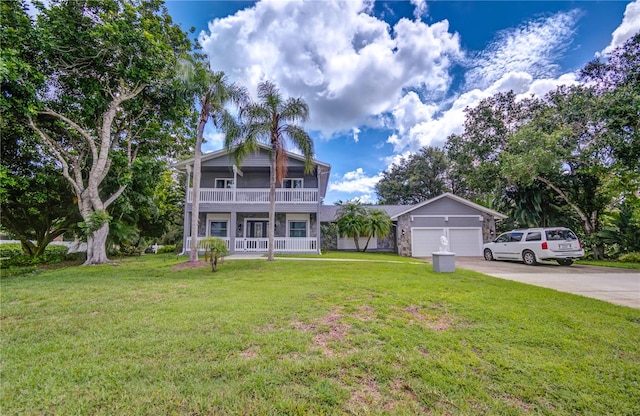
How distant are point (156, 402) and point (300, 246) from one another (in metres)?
13.8

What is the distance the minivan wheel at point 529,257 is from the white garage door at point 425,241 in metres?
4.93

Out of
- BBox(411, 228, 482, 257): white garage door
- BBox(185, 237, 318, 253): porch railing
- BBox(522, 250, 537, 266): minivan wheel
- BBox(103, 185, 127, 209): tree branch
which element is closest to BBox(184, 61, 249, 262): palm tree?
BBox(103, 185, 127, 209): tree branch

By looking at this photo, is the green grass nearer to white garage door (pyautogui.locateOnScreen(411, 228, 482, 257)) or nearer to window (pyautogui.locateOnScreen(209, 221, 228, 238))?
white garage door (pyautogui.locateOnScreen(411, 228, 482, 257))

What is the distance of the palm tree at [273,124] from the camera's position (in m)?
11.4

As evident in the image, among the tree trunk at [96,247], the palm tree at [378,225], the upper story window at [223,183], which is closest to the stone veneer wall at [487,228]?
the palm tree at [378,225]

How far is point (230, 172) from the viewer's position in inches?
680

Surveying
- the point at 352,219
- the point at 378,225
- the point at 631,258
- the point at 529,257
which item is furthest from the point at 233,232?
the point at 631,258

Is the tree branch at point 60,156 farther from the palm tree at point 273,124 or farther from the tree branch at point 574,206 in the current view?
the tree branch at point 574,206

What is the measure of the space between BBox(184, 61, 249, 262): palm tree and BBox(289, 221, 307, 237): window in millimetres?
7000

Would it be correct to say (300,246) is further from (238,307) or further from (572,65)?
(572,65)

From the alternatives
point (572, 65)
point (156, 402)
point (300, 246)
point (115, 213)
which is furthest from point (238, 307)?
point (572, 65)

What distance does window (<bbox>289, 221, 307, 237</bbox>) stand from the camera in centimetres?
1734

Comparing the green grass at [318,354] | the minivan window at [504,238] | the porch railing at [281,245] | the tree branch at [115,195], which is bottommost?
the green grass at [318,354]

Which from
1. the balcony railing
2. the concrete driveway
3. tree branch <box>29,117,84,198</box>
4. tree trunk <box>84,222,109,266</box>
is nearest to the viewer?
the concrete driveway
